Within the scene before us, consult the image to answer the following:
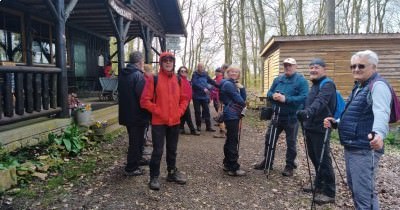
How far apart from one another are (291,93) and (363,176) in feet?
7.21

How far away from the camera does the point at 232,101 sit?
527 cm

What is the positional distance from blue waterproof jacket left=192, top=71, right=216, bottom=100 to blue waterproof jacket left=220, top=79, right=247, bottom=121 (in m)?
3.48

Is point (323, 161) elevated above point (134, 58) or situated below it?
below

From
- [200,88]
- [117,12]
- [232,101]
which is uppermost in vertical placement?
[117,12]

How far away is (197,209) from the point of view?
421cm

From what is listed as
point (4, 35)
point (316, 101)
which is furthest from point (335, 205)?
point (4, 35)

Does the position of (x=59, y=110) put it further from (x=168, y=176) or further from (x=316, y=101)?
(x=316, y=101)

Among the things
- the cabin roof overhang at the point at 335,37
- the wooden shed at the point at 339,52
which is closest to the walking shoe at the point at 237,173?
the wooden shed at the point at 339,52

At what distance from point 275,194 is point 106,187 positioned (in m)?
2.43

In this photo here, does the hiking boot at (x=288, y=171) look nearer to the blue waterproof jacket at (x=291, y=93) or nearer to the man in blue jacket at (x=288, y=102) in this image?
the man in blue jacket at (x=288, y=102)

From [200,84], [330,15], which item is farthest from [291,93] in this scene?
[330,15]

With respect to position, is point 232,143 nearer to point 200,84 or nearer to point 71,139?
point 71,139

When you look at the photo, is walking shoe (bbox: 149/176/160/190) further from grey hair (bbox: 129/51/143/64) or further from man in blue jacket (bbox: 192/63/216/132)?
man in blue jacket (bbox: 192/63/216/132)

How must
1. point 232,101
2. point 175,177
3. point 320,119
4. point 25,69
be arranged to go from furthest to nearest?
point 25,69
point 232,101
point 175,177
point 320,119
